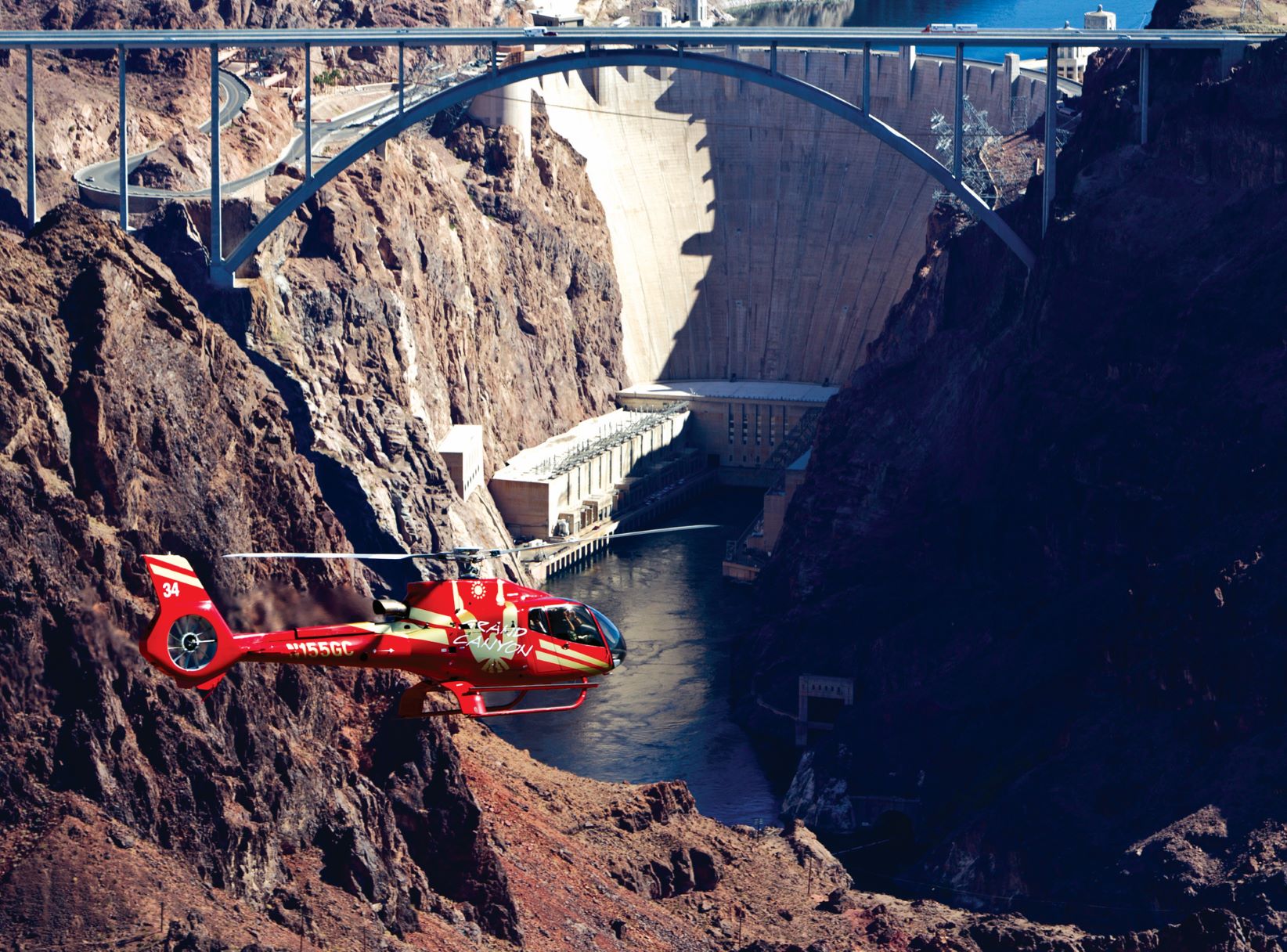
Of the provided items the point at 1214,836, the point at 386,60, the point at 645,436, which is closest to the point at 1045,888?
the point at 1214,836

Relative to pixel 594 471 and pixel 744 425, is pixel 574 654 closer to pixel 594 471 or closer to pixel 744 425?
pixel 594 471

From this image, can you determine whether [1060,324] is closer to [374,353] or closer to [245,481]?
[374,353]

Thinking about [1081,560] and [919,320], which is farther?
[919,320]

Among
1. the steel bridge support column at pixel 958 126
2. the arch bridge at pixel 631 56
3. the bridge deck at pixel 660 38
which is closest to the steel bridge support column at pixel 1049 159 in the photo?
the arch bridge at pixel 631 56

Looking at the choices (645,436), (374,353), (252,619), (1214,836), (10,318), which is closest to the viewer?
(252,619)

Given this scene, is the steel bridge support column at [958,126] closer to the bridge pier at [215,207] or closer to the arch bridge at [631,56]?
the arch bridge at [631,56]

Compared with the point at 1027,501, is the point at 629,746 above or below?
below

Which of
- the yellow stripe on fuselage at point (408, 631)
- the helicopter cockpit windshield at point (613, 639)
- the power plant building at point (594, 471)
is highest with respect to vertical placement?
the yellow stripe on fuselage at point (408, 631)
